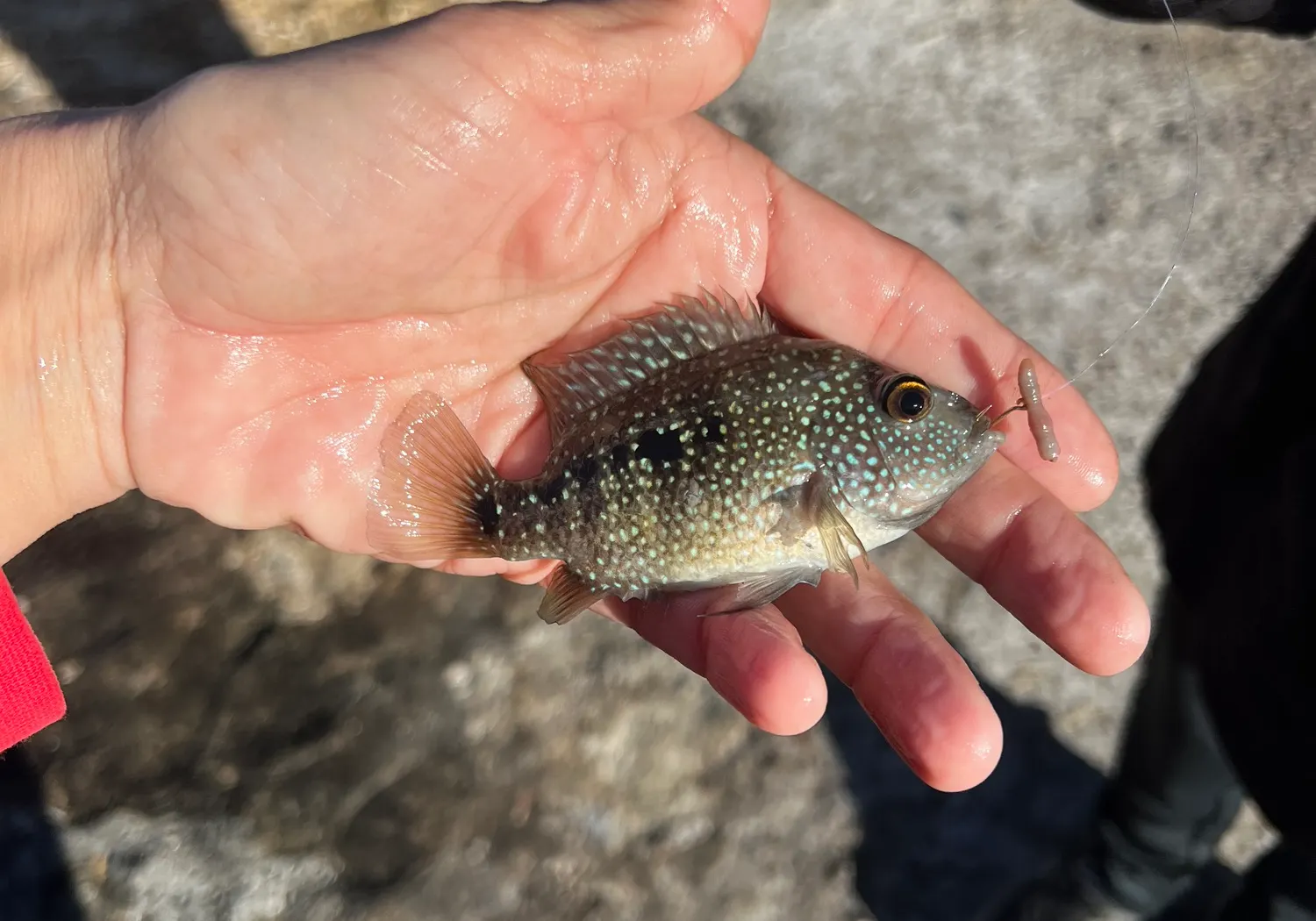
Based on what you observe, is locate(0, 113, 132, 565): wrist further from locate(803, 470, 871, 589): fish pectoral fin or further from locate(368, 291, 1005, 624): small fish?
locate(803, 470, 871, 589): fish pectoral fin

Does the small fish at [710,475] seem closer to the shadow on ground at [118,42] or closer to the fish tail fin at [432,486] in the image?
the fish tail fin at [432,486]

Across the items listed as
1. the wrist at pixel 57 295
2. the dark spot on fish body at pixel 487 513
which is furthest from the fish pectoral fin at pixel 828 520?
the wrist at pixel 57 295

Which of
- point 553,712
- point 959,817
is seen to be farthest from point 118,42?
point 959,817

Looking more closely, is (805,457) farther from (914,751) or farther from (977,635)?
(977,635)

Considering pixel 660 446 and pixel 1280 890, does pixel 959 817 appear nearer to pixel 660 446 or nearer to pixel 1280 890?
pixel 1280 890

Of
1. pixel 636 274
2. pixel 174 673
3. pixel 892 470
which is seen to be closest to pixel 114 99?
pixel 174 673
